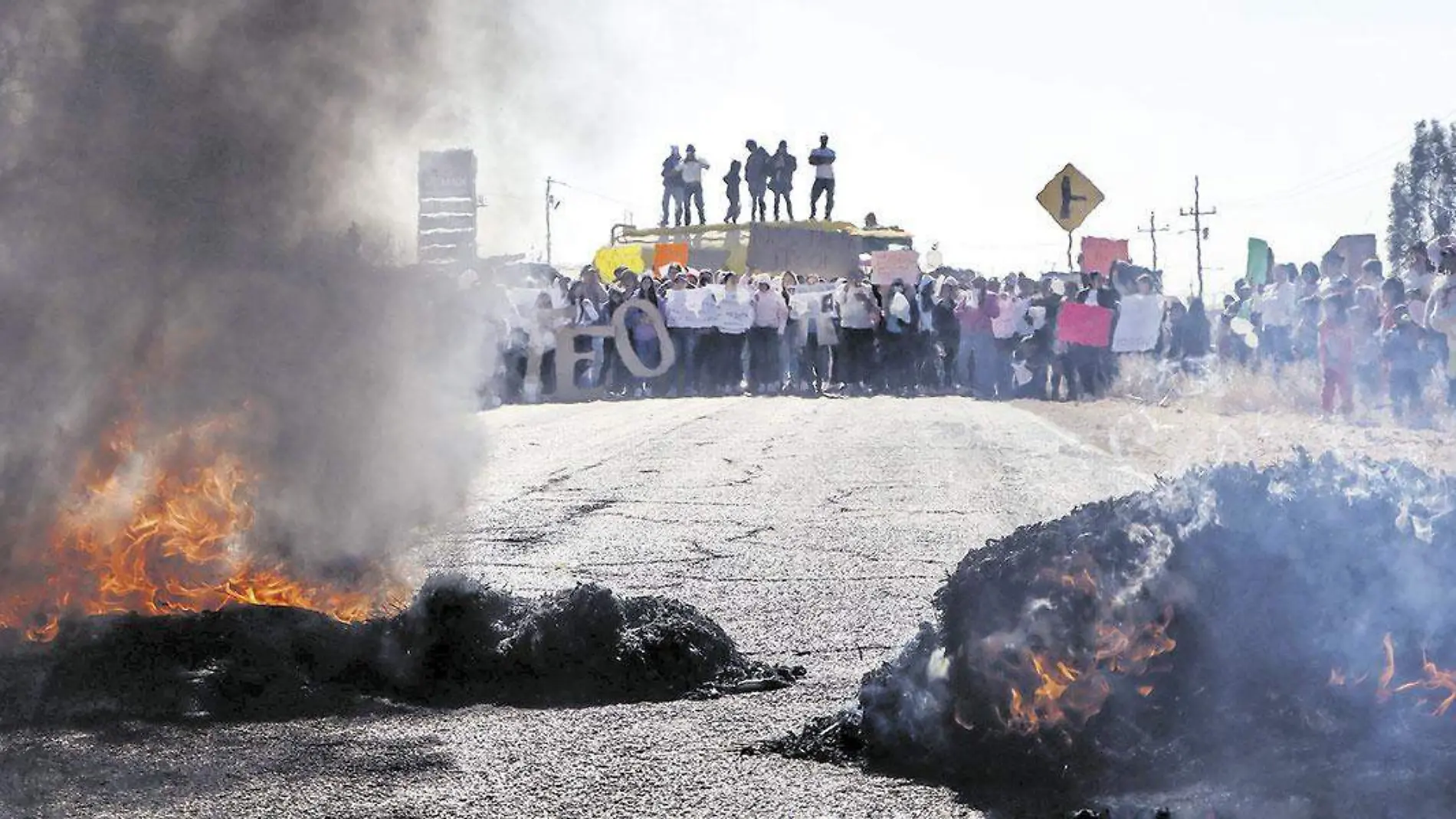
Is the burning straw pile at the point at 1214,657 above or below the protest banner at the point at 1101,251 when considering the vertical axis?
below

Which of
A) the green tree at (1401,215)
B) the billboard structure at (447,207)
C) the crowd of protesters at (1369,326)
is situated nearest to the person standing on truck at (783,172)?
the crowd of protesters at (1369,326)

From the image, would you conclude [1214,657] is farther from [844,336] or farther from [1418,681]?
[844,336]

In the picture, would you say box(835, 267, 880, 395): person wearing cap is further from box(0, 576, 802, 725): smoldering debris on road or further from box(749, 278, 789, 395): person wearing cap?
box(0, 576, 802, 725): smoldering debris on road

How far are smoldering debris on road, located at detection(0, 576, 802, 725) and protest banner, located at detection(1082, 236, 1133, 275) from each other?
23.6 meters

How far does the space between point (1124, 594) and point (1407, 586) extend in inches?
33.0

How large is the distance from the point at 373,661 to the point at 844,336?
2240 cm

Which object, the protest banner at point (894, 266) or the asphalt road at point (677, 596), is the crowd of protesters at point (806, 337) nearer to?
the protest banner at point (894, 266)

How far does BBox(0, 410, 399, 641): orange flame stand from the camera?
752cm

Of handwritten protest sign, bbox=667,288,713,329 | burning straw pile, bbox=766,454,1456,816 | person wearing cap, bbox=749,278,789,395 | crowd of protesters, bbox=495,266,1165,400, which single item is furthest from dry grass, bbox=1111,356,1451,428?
burning straw pile, bbox=766,454,1456,816

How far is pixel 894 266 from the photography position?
30.7m

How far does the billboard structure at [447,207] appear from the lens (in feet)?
29.0

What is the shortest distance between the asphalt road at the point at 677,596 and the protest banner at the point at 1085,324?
6.70 meters

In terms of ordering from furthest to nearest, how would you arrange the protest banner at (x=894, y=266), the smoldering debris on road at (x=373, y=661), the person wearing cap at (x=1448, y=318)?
the protest banner at (x=894, y=266)
the person wearing cap at (x=1448, y=318)
the smoldering debris on road at (x=373, y=661)

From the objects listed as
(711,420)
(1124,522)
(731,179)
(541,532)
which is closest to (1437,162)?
(731,179)
